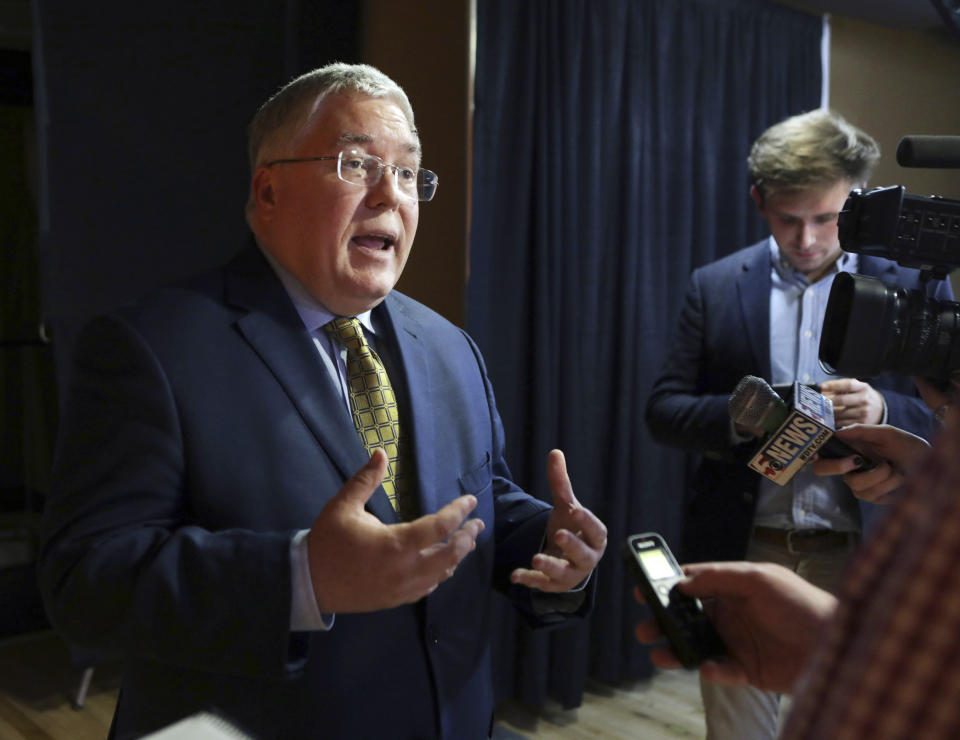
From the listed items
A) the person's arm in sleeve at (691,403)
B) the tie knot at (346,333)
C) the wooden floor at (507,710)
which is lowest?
the wooden floor at (507,710)

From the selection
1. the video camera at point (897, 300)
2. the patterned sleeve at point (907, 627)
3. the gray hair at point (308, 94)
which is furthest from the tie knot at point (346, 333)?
the patterned sleeve at point (907, 627)

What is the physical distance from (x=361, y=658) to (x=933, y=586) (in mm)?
983

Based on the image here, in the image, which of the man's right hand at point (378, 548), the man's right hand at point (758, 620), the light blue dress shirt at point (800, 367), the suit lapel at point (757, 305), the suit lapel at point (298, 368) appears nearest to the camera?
the man's right hand at point (758, 620)

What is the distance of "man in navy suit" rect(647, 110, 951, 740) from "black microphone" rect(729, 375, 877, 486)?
1.96ft

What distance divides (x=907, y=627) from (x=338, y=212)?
3.61ft

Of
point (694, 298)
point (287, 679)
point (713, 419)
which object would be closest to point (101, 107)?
point (694, 298)

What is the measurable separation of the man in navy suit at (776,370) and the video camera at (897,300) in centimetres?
69

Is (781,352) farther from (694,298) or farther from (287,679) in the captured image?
(287,679)

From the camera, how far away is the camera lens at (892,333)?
3.93ft

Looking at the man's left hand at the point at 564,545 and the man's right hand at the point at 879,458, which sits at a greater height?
the man's right hand at the point at 879,458

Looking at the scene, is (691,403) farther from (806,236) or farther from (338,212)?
(338,212)

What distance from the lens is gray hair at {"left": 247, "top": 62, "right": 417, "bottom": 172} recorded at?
4.38ft

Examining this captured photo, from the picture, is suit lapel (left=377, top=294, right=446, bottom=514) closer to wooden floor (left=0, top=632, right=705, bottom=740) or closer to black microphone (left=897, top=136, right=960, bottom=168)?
black microphone (left=897, top=136, right=960, bottom=168)

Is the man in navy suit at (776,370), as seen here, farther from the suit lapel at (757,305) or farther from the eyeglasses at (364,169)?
the eyeglasses at (364,169)
